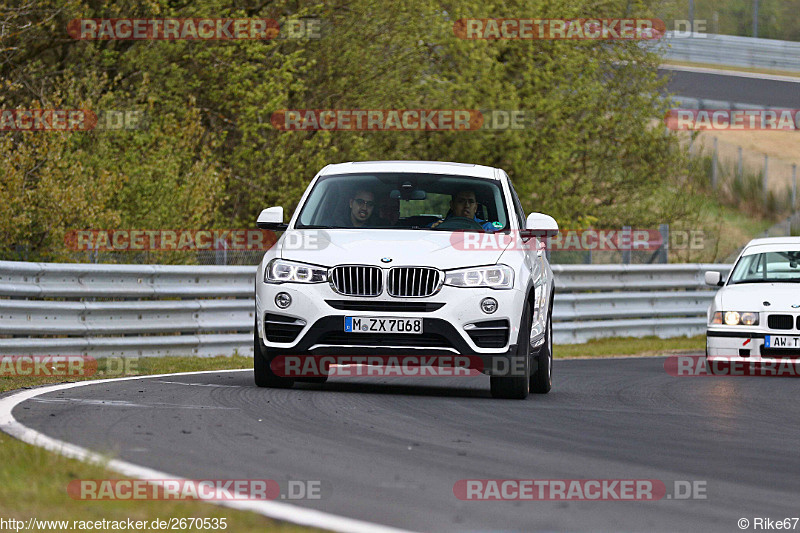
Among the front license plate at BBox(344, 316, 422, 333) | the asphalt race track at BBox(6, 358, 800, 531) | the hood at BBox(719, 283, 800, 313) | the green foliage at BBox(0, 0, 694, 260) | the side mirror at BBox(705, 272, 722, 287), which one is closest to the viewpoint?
the asphalt race track at BBox(6, 358, 800, 531)

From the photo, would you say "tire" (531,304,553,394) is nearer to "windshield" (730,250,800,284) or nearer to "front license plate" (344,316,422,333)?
"front license plate" (344,316,422,333)

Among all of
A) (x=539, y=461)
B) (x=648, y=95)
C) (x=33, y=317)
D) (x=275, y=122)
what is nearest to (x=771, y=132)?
(x=648, y=95)

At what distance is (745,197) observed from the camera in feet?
133

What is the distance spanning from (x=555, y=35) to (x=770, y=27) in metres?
38.2

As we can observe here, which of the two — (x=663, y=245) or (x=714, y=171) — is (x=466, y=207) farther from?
(x=714, y=171)

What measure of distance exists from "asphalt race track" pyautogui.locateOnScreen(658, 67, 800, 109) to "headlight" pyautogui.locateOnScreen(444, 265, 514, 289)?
32.0 metres

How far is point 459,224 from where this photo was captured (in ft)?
35.8

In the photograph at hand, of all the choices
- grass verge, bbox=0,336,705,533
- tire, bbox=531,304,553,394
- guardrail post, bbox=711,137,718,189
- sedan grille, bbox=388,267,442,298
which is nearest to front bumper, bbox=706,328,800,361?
tire, bbox=531,304,553,394

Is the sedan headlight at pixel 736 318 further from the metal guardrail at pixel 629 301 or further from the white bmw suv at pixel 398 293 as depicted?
the metal guardrail at pixel 629 301

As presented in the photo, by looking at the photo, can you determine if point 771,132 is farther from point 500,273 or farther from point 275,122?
point 500,273

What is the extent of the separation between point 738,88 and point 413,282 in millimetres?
35783

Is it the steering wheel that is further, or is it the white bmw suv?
the steering wheel

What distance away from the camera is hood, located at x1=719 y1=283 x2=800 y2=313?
14297 millimetres

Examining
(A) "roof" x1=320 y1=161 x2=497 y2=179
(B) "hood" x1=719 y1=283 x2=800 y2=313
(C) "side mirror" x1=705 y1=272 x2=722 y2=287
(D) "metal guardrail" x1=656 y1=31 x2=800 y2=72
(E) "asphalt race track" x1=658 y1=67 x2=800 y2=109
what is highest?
(D) "metal guardrail" x1=656 y1=31 x2=800 y2=72
